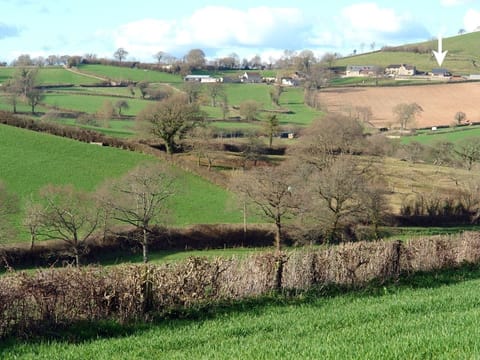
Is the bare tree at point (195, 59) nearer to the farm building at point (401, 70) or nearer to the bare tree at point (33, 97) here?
the farm building at point (401, 70)

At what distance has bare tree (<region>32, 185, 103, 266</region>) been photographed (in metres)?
39.6

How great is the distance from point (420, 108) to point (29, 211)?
84.2 m

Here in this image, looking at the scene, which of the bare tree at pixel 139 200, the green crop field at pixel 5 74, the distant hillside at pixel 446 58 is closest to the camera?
the bare tree at pixel 139 200

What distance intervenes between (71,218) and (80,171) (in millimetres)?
15578

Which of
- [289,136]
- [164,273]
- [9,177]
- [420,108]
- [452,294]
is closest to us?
[164,273]

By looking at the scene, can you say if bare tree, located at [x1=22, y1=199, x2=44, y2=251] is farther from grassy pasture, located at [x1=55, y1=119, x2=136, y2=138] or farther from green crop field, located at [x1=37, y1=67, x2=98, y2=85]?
green crop field, located at [x1=37, y1=67, x2=98, y2=85]

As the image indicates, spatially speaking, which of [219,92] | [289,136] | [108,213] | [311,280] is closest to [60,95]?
[219,92]

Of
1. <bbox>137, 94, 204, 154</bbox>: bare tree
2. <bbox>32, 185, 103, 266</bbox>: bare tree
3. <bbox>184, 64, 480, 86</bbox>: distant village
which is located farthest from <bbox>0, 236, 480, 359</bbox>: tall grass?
<bbox>184, 64, 480, 86</bbox>: distant village

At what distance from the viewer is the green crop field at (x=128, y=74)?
131 m

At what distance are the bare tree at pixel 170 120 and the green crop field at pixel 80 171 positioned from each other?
679cm

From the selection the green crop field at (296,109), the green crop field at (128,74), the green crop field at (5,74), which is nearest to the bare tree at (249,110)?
the green crop field at (296,109)

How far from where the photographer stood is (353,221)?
161 ft

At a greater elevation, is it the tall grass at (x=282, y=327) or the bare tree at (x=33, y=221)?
the tall grass at (x=282, y=327)

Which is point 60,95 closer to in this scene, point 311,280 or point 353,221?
point 353,221
